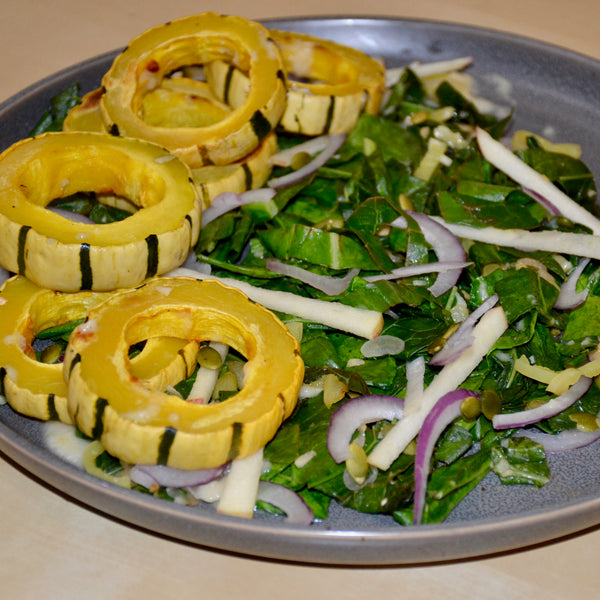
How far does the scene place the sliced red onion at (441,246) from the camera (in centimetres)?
198

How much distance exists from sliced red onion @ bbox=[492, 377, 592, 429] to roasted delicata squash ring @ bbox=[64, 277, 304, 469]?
0.45 metres

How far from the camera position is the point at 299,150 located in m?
2.30

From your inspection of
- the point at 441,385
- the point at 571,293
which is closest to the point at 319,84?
the point at 571,293

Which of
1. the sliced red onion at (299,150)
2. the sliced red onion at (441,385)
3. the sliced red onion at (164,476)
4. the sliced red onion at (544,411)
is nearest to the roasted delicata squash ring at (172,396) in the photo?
the sliced red onion at (164,476)

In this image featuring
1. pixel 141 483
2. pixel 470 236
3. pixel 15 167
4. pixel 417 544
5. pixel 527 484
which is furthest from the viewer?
pixel 470 236

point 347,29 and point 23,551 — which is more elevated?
point 347,29

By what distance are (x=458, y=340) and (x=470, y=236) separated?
359mm

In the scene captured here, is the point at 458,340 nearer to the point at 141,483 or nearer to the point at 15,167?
the point at 141,483

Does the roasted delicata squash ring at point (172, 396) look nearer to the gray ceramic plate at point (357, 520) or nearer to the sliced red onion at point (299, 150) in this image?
the gray ceramic plate at point (357, 520)

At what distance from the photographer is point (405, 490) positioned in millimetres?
1614

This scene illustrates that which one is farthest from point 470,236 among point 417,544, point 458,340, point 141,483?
point 141,483

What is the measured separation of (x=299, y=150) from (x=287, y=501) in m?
1.06

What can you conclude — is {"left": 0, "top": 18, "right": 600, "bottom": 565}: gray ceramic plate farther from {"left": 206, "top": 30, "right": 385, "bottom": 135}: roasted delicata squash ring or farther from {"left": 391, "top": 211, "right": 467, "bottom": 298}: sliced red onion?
{"left": 206, "top": 30, "right": 385, "bottom": 135}: roasted delicata squash ring

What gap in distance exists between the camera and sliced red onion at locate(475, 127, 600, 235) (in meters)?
2.19
